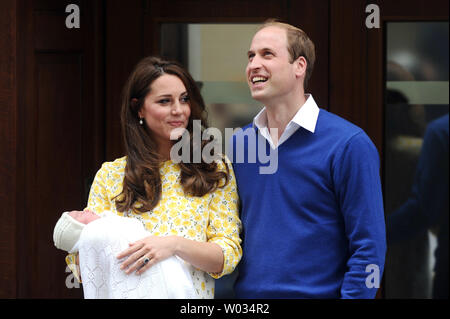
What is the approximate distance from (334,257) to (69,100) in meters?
1.71

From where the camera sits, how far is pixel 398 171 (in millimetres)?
3301

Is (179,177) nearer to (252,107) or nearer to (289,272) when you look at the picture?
(289,272)

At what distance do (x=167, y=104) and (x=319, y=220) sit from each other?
0.71m

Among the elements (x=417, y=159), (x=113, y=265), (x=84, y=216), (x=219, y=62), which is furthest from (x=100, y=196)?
(x=417, y=159)

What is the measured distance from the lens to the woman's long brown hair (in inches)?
95.2

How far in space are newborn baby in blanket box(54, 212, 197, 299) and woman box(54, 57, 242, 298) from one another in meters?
0.09

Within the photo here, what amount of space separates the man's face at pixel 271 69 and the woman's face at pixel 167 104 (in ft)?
0.88

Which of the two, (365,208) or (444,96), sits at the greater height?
(444,96)

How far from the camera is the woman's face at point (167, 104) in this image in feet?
8.05

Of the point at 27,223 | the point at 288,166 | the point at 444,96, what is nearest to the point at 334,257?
the point at 288,166

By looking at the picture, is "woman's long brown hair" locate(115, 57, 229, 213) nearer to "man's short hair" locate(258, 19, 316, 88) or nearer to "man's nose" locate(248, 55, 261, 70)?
"man's nose" locate(248, 55, 261, 70)

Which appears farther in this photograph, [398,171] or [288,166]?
[398,171]
